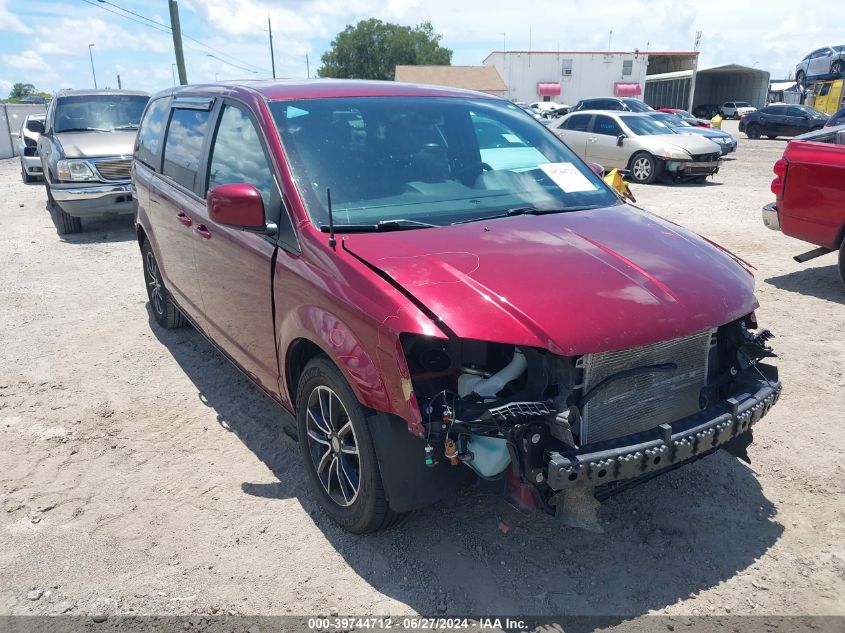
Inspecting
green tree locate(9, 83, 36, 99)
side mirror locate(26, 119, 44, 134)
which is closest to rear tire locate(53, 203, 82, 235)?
side mirror locate(26, 119, 44, 134)

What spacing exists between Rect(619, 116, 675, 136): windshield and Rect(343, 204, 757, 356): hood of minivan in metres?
12.9

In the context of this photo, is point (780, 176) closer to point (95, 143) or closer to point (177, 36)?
point (95, 143)

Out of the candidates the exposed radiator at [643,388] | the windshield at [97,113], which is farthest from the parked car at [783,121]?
the exposed radiator at [643,388]

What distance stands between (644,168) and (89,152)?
11.0m

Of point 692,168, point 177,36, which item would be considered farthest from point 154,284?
point 177,36

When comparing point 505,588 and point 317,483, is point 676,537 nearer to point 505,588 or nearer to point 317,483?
point 505,588

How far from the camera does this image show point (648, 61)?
66.9m

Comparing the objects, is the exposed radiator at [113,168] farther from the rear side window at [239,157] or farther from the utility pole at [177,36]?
the utility pole at [177,36]

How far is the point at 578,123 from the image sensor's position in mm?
16297

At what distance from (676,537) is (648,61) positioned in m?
72.5

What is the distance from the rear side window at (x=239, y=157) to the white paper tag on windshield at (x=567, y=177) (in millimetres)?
1576

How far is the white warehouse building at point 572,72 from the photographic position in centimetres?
6350

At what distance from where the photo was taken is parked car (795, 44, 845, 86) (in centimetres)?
3566

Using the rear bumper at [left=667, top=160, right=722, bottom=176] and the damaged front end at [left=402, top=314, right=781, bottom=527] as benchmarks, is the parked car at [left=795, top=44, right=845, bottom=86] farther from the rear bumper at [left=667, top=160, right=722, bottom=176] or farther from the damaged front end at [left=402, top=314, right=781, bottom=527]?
the damaged front end at [left=402, top=314, right=781, bottom=527]
